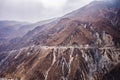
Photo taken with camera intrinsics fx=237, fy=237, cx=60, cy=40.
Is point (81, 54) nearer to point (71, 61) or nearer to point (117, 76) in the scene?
point (71, 61)

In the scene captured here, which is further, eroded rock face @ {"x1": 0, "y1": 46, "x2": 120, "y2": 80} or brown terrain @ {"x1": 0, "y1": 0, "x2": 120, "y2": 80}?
brown terrain @ {"x1": 0, "y1": 0, "x2": 120, "y2": 80}

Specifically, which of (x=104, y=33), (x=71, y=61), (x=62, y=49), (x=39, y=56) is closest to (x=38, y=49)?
(x=39, y=56)

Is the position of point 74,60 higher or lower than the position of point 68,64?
higher

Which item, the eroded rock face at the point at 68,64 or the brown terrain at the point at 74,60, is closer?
the eroded rock face at the point at 68,64

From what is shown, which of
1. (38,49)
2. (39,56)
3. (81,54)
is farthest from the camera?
(38,49)

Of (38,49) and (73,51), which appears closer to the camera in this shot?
(73,51)

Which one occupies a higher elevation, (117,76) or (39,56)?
(39,56)

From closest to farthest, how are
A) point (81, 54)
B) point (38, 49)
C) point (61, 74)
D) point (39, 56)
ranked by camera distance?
point (61, 74)
point (81, 54)
point (39, 56)
point (38, 49)

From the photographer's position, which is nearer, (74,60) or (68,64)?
(68,64)
